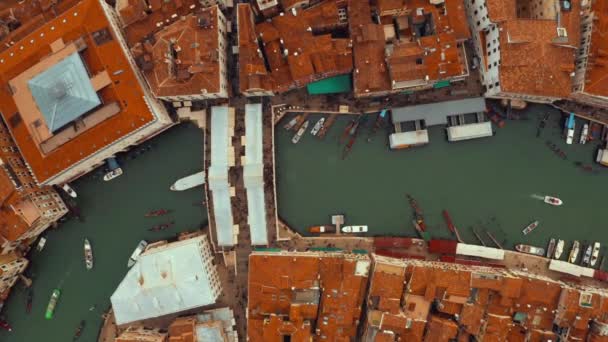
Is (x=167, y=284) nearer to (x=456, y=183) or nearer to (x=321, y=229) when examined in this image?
(x=321, y=229)

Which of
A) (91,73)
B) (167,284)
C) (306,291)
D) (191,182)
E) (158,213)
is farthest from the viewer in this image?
(158,213)

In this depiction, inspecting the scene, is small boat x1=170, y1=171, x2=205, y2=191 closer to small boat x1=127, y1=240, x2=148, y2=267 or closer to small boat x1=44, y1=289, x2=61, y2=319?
small boat x1=127, y1=240, x2=148, y2=267

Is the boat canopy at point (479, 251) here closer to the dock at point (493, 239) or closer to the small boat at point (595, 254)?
the dock at point (493, 239)

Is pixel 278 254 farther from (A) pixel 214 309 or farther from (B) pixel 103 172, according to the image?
(B) pixel 103 172

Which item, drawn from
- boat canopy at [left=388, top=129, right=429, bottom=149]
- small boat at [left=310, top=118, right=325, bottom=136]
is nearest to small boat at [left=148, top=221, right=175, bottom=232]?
small boat at [left=310, top=118, right=325, bottom=136]

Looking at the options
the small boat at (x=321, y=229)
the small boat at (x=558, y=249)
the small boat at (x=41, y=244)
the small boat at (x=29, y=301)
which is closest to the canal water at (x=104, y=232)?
the small boat at (x=29, y=301)

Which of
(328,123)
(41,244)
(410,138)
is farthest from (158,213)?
(410,138)
